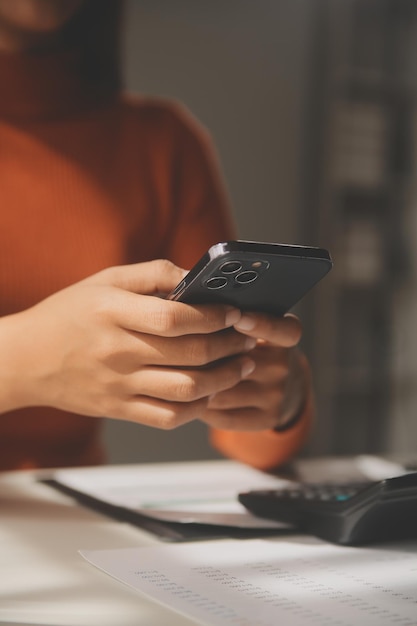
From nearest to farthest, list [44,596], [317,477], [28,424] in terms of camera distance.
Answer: [44,596]
[317,477]
[28,424]

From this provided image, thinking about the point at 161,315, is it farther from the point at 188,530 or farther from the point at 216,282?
the point at 188,530

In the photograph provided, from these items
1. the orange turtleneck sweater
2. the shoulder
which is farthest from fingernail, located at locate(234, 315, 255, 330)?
the shoulder

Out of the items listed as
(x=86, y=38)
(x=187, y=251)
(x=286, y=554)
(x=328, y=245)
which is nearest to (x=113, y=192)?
(x=187, y=251)

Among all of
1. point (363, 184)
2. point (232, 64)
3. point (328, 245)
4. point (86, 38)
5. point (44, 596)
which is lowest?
point (44, 596)

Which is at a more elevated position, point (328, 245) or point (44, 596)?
point (328, 245)

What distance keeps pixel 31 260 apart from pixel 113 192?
16 cm

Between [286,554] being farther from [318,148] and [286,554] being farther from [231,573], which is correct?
[318,148]

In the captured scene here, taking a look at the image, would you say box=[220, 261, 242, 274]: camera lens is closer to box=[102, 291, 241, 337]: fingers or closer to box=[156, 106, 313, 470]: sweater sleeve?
box=[102, 291, 241, 337]: fingers

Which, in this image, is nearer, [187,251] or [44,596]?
[44,596]

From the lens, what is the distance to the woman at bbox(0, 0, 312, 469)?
55cm

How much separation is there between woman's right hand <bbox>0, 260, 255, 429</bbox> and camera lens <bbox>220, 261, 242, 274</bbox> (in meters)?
0.04

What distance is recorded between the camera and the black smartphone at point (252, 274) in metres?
0.49

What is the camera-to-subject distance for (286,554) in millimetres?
516

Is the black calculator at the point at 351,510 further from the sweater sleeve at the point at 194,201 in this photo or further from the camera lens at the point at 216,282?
the sweater sleeve at the point at 194,201
